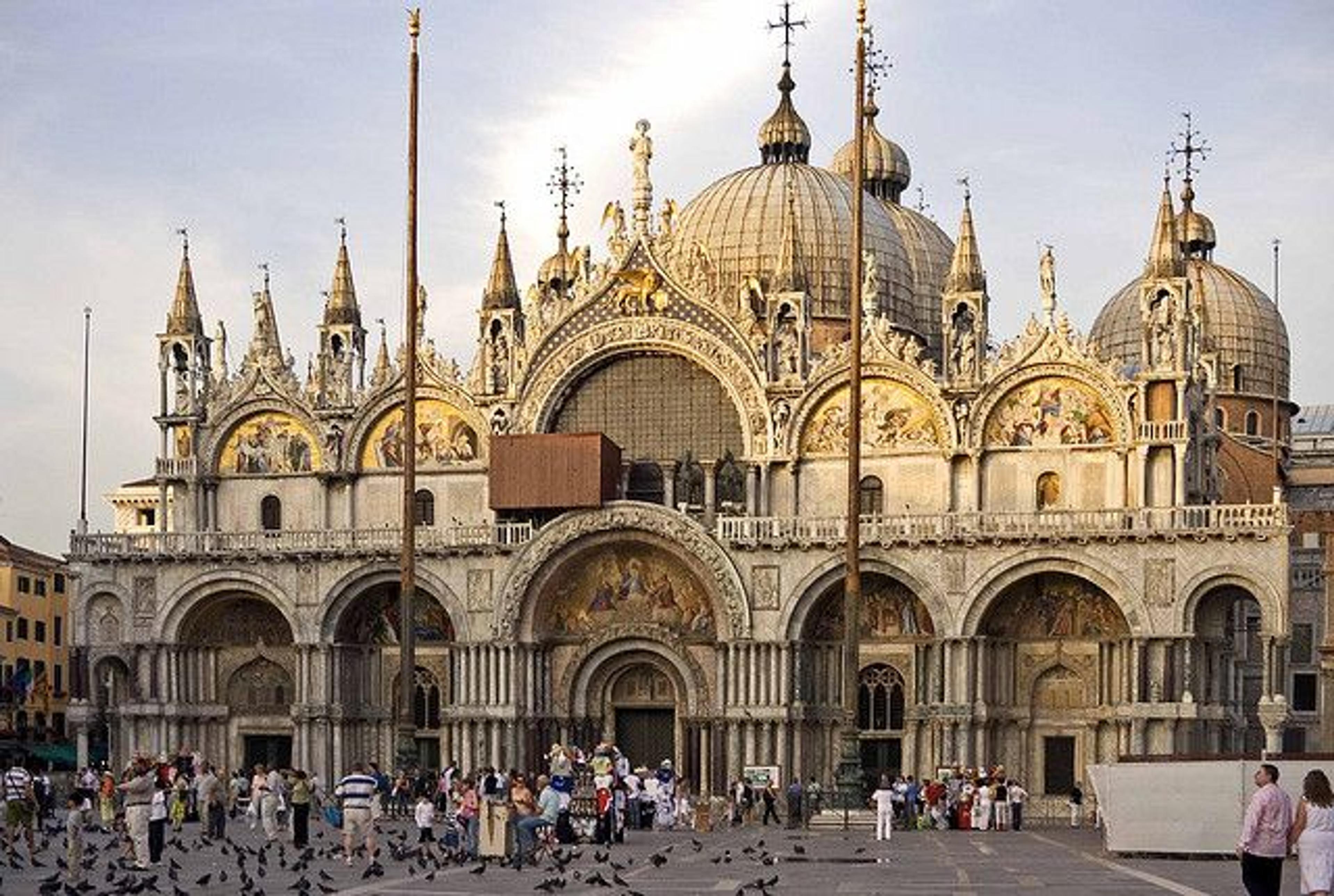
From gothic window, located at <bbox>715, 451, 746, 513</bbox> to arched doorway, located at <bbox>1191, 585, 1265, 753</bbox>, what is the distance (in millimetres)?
13360

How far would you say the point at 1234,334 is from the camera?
92750 millimetres

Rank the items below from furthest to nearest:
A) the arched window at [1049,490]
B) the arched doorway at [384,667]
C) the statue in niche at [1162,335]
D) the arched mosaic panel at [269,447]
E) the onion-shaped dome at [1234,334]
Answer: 1. the onion-shaped dome at [1234,334]
2. the arched mosaic panel at [269,447]
3. the arched doorway at [384,667]
4. the arched window at [1049,490]
5. the statue in niche at [1162,335]

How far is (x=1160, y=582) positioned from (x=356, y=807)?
2914cm

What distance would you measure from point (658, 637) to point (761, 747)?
15.0 feet

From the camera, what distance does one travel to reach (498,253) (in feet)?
241

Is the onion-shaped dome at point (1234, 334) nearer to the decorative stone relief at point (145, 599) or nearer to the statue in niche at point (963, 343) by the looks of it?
the statue in niche at point (963, 343)

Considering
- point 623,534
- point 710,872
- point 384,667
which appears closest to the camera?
point 710,872

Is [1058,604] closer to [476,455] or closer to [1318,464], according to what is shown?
[476,455]

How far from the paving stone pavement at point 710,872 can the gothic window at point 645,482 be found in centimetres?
2153

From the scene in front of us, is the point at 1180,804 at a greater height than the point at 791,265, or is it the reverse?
the point at 791,265

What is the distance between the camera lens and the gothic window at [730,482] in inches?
2756

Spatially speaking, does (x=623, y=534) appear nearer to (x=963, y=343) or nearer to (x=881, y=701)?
(x=881, y=701)

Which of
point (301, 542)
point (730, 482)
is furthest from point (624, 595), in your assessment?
point (301, 542)

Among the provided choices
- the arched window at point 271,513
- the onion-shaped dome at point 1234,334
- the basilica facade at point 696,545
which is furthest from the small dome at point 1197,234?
the arched window at point 271,513
